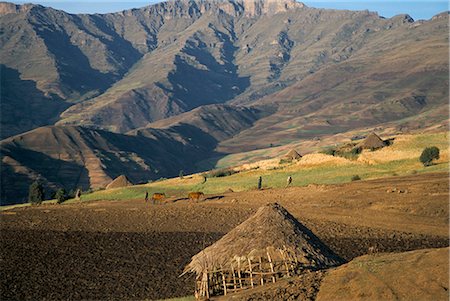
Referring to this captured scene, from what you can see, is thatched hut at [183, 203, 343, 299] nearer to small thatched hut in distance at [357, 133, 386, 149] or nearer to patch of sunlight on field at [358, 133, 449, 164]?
patch of sunlight on field at [358, 133, 449, 164]

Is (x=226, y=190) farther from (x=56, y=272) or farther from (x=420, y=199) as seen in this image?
(x=56, y=272)

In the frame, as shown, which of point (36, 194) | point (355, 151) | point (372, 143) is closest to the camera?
point (36, 194)

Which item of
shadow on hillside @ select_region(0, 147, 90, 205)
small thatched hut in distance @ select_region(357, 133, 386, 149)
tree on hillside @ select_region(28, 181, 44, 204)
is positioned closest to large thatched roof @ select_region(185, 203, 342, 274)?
tree on hillside @ select_region(28, 181, 44, 204)

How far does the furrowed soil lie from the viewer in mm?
31750

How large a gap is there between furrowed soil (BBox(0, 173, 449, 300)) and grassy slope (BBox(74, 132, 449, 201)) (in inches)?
289

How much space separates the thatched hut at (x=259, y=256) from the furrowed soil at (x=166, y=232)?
12.0 feet

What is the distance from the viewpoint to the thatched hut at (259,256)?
2552 cm

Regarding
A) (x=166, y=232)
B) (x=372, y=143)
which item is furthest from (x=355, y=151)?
(x=166, y=232)

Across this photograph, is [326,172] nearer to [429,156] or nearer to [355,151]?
[355,151]

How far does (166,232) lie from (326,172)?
3113cm

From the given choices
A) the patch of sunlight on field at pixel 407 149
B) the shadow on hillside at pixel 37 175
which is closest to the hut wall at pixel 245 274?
the patch of sunlight on field at pixel 407 149

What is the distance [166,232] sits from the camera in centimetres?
4572

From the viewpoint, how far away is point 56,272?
112 feet

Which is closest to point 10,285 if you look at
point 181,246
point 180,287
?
point 180,287
